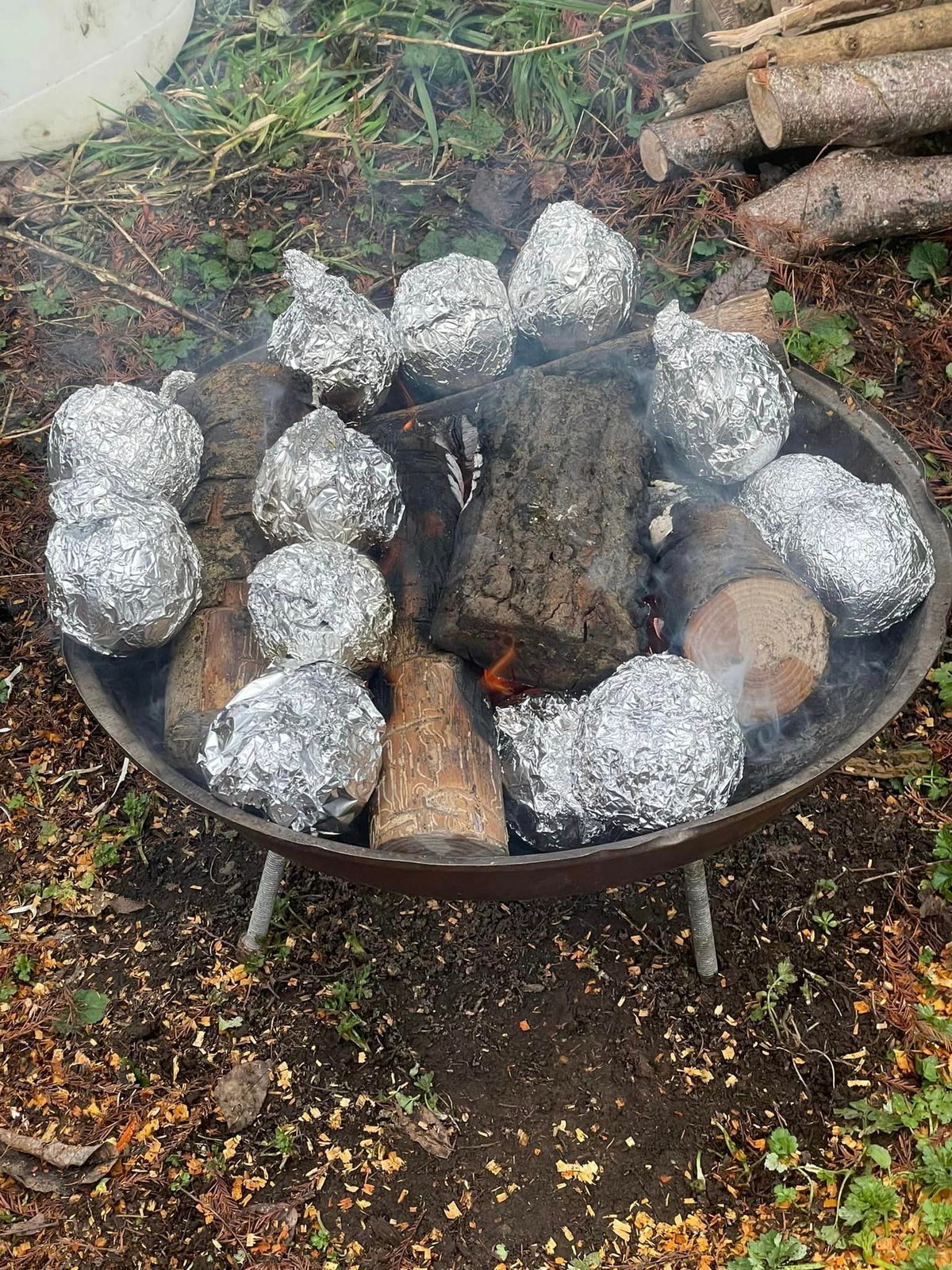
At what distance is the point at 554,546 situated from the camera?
195 cm

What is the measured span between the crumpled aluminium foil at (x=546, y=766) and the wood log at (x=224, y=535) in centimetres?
53

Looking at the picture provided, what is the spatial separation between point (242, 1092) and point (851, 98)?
333 cm

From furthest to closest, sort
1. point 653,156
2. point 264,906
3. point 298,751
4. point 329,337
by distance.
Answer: point 653,156, point 264,906, point 329,337, point 298,751

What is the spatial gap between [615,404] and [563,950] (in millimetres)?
1325

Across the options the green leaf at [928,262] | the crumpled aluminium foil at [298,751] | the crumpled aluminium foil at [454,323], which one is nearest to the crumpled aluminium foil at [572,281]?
the crumpled aluminium foil at [454,323]

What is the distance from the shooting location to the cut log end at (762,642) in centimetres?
192

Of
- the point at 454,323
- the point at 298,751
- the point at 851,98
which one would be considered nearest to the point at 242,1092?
the point at 298,751

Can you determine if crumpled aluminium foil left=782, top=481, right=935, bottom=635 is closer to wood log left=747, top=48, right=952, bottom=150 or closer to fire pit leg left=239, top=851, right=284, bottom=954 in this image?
fire pit leg left=239, top=851, right=284, bottom=954

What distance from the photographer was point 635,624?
1.93m

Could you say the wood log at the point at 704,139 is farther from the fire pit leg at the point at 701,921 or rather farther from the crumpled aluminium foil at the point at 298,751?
the crumpled aluminium foil at the point at 298,751

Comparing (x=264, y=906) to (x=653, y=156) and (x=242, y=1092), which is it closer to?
(x=242, y=1092)

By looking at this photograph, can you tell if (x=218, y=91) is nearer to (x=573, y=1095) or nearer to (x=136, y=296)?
(x=136, y=296)

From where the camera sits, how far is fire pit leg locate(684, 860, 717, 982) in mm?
2236

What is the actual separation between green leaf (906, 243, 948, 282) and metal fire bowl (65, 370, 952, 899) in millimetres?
1608
